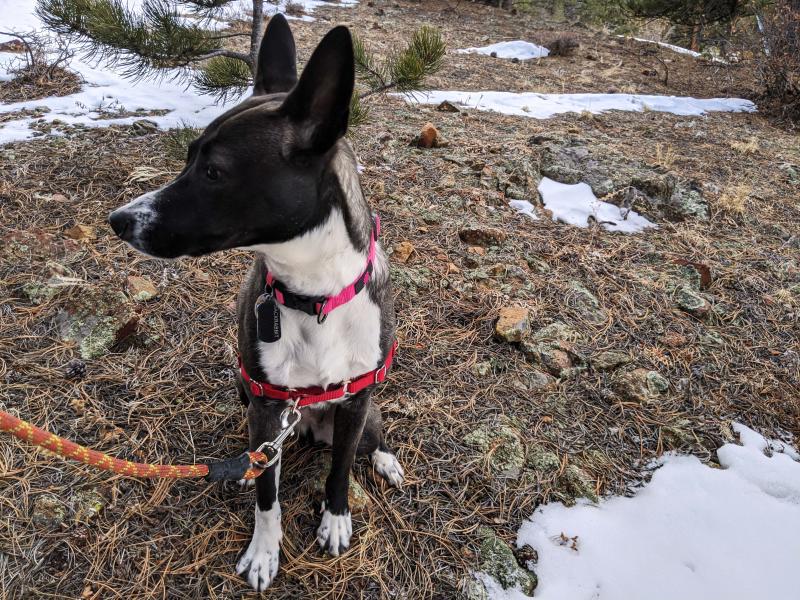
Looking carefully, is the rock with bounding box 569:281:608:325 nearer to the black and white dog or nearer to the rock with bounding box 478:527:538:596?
the rock with bounding box 478:527:538:596

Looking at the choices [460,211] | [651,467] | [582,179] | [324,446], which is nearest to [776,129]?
[582,179]

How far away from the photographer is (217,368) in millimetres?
2783

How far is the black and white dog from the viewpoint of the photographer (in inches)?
61.7

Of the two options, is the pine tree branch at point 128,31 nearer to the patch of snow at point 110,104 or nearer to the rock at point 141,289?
the patch of snow at point 110,104

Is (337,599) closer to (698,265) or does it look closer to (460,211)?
(460,211)

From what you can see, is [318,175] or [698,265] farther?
[698,265]

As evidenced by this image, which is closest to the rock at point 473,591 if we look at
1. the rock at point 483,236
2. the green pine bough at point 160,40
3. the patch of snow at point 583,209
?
the rock at point 483,236

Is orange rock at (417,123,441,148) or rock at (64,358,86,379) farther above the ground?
orange rock at (417,123,441,148)

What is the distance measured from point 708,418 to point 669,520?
0.87 meters

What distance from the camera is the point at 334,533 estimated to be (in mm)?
2156

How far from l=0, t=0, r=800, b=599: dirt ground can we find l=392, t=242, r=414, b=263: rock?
8 cm

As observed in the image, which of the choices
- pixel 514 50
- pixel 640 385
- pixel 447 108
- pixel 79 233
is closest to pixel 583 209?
pixel 640 385

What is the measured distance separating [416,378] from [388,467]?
659 millimetres

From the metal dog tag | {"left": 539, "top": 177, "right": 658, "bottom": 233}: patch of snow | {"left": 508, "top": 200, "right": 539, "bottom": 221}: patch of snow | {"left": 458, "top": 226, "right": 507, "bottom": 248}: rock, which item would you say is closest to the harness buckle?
the metal dog tag
